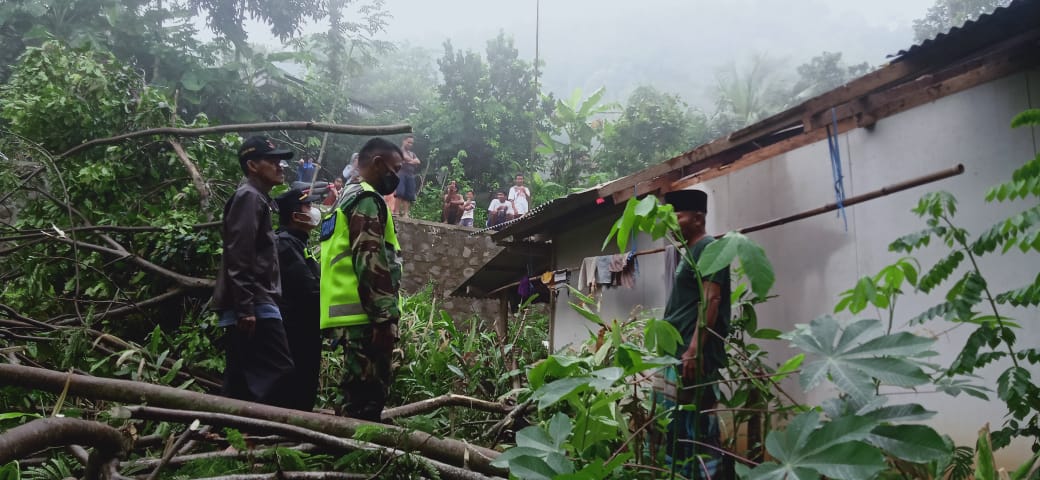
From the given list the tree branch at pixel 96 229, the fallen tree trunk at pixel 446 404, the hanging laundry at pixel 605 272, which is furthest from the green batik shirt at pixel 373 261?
the hanging laundry at pixel 605 272

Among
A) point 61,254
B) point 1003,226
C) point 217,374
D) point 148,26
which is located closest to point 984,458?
point 1003,226

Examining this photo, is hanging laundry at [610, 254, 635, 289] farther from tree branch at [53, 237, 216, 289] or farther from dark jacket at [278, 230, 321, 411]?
tree branch at [53, 237, 216, 289]

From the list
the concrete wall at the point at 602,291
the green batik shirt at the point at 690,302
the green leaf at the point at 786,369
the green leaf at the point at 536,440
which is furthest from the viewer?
the concrete wall at the point at 602,291

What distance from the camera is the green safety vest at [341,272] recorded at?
3238 millimetres

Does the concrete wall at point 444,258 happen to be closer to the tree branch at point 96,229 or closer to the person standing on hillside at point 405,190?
the person standing on hillside at point 405,190

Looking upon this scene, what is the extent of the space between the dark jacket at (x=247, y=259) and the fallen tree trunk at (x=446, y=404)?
90 cm

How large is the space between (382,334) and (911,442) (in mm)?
2442

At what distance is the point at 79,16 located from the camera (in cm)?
1764

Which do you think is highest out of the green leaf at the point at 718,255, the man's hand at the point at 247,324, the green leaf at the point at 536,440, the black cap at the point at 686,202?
the black cap at the point at 686,202

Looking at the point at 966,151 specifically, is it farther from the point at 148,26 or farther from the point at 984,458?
the point at 148,26

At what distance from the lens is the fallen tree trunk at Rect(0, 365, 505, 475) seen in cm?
213

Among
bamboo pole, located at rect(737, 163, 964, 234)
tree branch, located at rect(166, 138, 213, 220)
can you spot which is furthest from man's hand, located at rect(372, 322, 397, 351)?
tree branch, located at rect(166, 138, 213, 220)

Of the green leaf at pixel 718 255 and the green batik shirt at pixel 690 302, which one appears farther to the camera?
the green batik shirt at pixel 690 302

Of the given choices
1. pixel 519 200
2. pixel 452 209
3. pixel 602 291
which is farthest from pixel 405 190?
pixel 602 291
